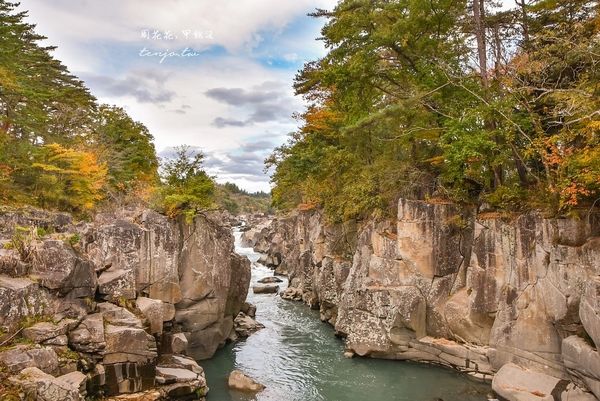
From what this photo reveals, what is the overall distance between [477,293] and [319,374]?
27.2ft

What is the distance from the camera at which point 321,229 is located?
3334cm

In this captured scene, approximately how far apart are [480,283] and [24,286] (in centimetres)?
1840

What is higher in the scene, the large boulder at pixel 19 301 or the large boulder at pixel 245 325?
the large boulder at pixel 19 301

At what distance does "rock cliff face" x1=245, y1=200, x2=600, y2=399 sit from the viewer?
51.9 feet

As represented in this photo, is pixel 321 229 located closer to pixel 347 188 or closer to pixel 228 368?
pixel 347 188

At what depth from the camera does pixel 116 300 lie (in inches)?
701

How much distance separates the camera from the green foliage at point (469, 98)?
1630 cm

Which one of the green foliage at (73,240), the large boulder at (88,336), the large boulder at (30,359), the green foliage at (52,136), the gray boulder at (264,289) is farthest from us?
the gray boulder at (264,289)

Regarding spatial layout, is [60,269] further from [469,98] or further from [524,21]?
[524,21]

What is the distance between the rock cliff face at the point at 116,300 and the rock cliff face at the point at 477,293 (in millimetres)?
8280

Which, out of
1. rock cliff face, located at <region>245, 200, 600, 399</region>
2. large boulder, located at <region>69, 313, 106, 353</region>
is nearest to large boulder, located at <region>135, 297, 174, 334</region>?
large boulder, located at <region>69, 313, 106, 353</region>

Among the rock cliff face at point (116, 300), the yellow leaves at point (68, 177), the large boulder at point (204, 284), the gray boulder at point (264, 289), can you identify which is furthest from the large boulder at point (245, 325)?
the yellow leaves at point (68, 177)

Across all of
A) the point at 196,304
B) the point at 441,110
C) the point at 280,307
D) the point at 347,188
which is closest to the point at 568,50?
the point at 441,110

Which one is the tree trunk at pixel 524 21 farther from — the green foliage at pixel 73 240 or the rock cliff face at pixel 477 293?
the green foliage at pixel 73 240
